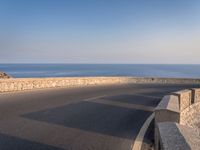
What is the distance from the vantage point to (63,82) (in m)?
26.2

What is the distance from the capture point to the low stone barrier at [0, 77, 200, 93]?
1995 cm

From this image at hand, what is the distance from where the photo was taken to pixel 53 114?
37.0 ft

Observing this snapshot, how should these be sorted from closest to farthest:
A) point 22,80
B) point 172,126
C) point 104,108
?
point 172,126, point 104,108, point 22,80

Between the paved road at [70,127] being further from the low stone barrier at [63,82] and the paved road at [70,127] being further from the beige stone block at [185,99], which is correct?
the low stone barrier at [63,82]

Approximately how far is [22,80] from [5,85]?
2012 mm

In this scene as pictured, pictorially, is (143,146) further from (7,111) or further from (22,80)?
(22,80)

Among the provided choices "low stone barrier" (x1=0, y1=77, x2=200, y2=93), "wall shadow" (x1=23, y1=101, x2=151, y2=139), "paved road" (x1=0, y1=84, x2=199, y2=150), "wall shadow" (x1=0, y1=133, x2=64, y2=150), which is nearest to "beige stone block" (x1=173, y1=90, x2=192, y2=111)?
"paved road" (x1=0, y1=84, x2=199, y2=150)

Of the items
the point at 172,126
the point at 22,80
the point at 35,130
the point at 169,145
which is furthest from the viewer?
the point at 22,80

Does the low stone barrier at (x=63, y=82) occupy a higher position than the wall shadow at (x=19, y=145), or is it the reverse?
the low stone barrier at (x=63, y=82)

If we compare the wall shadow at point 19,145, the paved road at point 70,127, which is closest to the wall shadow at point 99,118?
the paved road at point 70,127

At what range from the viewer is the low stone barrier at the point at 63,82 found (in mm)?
19953

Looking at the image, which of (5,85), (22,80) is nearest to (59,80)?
(22,80)

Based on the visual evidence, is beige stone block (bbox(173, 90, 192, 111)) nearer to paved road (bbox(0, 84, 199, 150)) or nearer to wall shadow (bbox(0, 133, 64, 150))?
paved road (bbox(0, 84, 199, 150))

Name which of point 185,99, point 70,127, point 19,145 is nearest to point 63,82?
point 185,99
